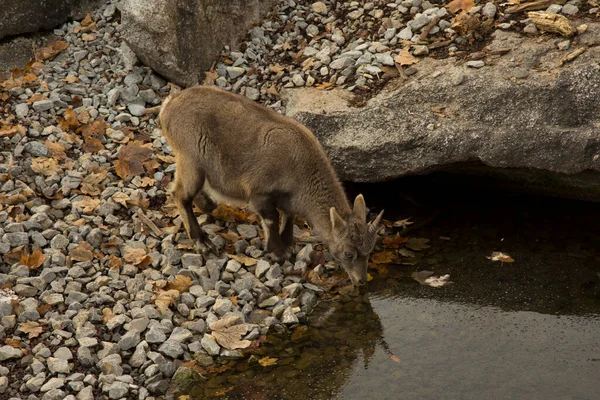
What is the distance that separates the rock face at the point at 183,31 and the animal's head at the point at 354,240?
13.5 ft

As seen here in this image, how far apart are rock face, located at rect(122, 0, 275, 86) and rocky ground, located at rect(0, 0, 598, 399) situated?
0.25 m

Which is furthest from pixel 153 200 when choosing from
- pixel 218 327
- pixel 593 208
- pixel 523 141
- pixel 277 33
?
pixel 593 208

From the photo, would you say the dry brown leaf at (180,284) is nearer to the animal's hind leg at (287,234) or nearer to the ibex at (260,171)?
the ibex at (260,171)

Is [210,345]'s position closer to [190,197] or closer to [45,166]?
[190,197]

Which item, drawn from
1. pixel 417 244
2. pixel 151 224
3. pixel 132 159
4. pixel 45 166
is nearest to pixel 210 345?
pixel 151 224

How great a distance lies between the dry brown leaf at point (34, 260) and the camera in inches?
331

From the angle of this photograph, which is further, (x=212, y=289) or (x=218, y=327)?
(x=212, y=289)

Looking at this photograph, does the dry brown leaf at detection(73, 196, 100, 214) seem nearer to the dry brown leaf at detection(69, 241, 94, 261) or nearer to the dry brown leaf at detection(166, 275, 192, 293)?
the dry brown leaf at detection(69, 241, 94, 261)

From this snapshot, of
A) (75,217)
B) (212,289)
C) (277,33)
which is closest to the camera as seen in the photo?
(212,289)

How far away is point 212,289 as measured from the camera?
8.72 meters

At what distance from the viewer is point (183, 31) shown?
11539mm

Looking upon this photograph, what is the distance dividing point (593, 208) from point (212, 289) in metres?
5.21

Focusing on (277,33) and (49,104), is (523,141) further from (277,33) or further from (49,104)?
(49,104)

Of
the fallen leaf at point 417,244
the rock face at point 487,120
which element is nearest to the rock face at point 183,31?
the rock face at point 487,120
